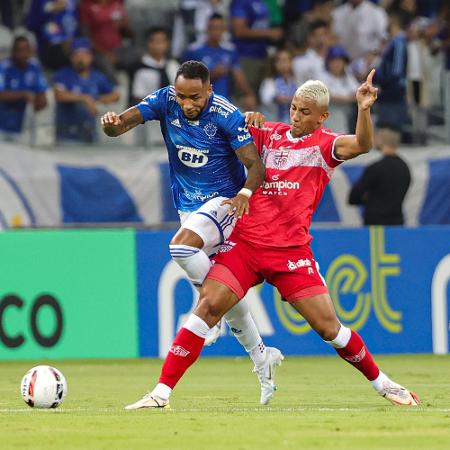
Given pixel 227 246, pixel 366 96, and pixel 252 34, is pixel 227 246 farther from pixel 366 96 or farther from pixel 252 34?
pixel 252 34

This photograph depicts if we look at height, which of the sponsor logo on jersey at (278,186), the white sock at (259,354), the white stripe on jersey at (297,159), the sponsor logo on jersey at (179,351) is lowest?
the white sock at (259,354)

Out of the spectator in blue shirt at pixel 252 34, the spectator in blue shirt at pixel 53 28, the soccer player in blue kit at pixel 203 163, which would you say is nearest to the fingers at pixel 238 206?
the soccer player in blue kit at pixel 203 163

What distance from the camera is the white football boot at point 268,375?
905cm

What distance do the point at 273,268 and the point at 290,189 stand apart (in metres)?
0.56

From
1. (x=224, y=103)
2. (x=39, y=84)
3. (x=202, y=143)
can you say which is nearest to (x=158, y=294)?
(x=39, y=84)

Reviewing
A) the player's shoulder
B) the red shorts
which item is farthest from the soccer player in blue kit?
the player's shoulder

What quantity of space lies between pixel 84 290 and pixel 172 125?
5.25 m

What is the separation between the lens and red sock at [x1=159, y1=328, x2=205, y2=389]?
8391 millimetres

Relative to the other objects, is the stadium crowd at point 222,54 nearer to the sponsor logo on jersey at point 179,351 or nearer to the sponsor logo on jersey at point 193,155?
the sponsor logo on jersey at point 193,155

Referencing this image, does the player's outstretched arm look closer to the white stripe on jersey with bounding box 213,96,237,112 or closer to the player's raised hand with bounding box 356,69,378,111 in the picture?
the player's raised hand with bounding box 356,69,378,111

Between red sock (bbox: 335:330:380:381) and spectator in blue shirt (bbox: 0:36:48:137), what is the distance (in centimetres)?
870

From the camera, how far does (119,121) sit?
8.92 m

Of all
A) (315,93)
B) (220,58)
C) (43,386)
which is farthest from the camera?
(220,58)

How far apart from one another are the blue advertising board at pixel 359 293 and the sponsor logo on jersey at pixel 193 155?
5.08 metres
